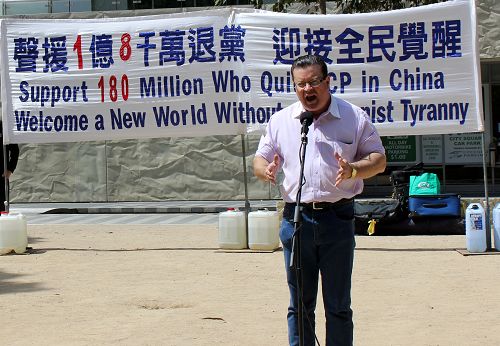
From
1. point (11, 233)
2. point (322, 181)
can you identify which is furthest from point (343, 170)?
point (11, 233)

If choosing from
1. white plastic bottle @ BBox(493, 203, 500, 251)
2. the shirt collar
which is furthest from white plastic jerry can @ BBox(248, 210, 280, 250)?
the shirt collar

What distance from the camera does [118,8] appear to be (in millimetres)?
24578

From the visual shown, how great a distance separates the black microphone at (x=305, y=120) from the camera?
4.78 m

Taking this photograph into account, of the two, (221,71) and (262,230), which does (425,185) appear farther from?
(221,71)

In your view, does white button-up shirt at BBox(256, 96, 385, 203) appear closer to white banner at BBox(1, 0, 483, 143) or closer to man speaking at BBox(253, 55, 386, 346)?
man speaking at BBox(253, 55, 386, 346)

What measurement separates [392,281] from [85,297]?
3.32 metres

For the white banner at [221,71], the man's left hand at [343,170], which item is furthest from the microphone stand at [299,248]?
the white banner at [221,71]

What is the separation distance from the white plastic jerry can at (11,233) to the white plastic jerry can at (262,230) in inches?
131

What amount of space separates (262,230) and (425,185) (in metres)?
3.41

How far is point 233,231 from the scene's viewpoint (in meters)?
12.5

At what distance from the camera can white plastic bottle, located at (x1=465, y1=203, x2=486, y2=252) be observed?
38.3 ft

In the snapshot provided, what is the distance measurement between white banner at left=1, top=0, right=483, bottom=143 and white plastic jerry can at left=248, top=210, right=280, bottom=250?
134 cm

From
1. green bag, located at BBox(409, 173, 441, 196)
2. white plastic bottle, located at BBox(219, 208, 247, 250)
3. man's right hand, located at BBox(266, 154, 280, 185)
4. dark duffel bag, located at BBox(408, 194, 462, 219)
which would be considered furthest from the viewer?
green bag, located at BBox(409, 173, 441, 196)

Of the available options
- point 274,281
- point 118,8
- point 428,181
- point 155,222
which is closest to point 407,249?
point 428,181
